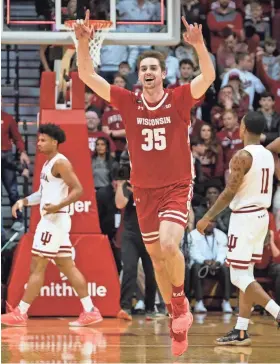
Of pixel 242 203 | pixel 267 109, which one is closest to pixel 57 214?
pixel 242 203

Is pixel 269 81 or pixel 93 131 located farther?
pixel 269 81

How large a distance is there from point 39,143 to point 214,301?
3.58 metres

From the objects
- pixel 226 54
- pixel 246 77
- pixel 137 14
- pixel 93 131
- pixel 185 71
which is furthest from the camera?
pixel 226 54

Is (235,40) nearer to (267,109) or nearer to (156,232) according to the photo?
(267,109)

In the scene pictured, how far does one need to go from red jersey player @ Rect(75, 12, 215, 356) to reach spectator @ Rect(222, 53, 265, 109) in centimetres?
805

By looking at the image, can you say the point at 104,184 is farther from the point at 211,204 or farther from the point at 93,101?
the point at 93,101

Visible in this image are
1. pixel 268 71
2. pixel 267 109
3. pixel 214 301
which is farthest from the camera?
pixel 268 71

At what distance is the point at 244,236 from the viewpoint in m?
8.55

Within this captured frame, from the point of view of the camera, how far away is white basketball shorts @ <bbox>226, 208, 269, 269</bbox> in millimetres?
8523

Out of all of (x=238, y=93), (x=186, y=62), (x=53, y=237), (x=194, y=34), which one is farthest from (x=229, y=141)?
(x=194, y=34)

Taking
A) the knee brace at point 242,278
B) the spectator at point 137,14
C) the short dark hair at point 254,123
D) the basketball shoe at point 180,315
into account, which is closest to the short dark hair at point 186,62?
the spectator at point 137,14

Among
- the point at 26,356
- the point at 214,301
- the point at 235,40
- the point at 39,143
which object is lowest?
the point at 214,301

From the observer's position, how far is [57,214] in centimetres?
1061

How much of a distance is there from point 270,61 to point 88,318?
23.3ft
